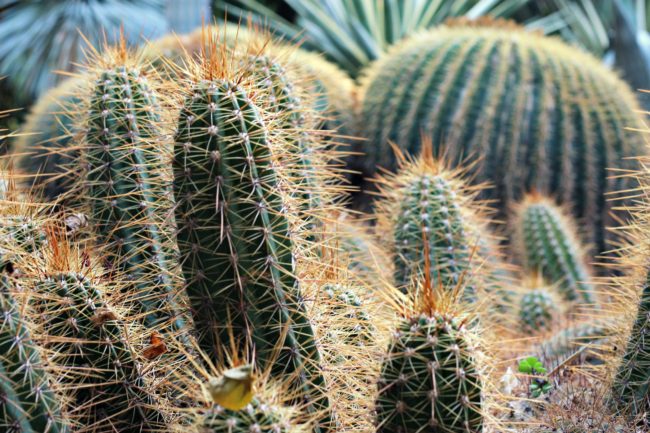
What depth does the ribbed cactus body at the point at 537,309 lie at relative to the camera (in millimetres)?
A: 3268

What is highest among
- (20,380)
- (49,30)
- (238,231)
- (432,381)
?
(238,231)

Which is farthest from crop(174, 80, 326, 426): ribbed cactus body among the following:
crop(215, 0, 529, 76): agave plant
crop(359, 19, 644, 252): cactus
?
crop(215, 0, 529, 76): agave plant

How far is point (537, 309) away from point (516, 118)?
189cm

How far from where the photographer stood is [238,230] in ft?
5.82

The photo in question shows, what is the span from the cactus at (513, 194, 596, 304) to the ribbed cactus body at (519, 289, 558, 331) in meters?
0.54

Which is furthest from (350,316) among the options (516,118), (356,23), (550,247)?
(356,23)

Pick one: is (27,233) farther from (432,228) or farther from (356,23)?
(356,23)

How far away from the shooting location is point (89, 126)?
2.33 m

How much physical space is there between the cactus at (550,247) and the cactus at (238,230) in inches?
93.5

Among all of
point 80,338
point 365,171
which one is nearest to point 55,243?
point 80,338

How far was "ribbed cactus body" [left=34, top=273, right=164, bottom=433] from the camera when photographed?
1719mm

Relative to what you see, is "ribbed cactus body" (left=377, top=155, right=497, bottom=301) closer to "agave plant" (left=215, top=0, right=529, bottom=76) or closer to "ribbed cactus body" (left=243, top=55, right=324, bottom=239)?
"ribbed cactus body" (left=243, top=55, right=324, bottom=239)

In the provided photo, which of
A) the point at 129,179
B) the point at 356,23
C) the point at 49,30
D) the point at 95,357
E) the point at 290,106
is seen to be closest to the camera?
the point at 95,357

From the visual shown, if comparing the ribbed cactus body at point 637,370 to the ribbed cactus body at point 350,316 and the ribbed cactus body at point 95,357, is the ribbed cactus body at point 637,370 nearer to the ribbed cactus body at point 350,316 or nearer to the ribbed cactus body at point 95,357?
the ribbed cactus body at point 350,316
